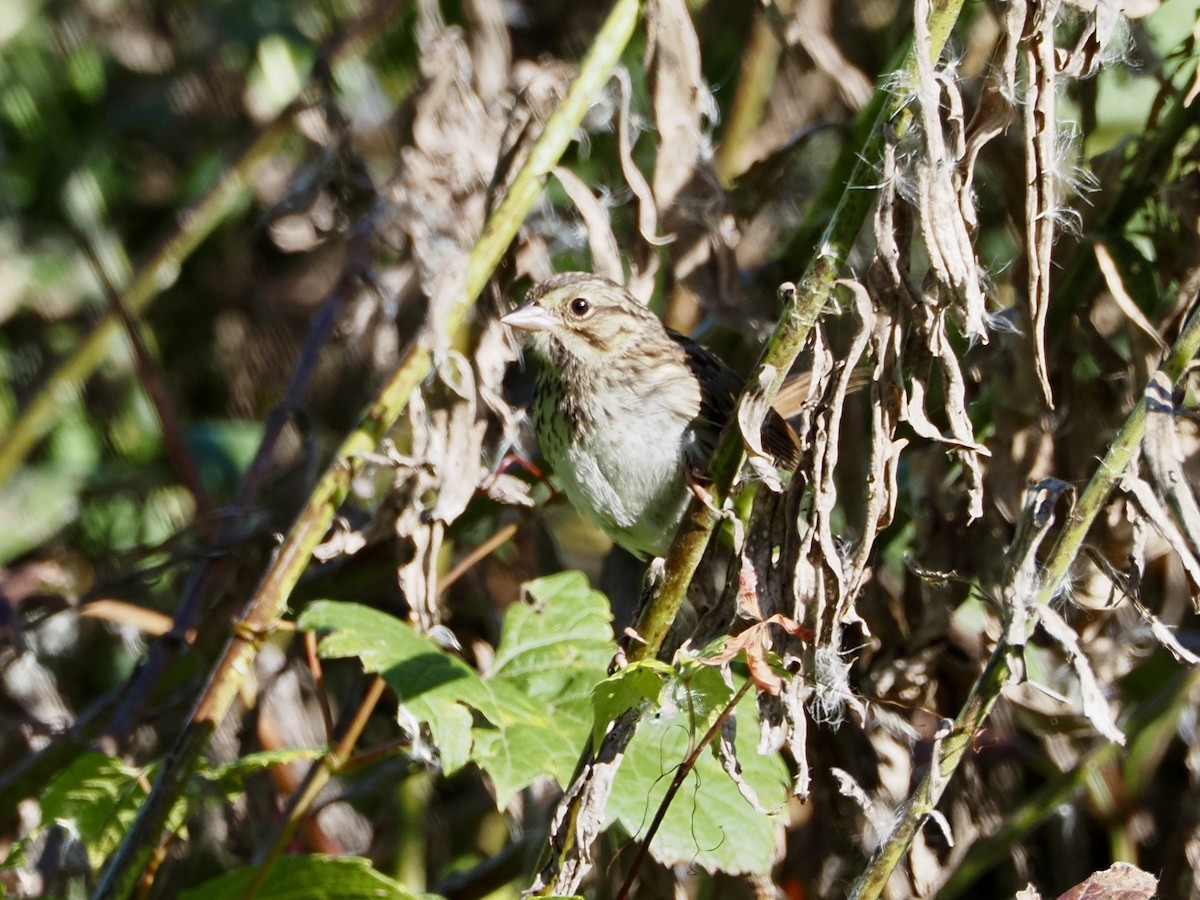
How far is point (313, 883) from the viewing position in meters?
1.88

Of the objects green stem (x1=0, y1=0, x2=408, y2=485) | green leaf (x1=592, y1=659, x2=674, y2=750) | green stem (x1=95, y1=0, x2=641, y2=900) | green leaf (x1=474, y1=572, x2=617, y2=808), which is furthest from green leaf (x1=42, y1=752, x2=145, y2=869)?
green stem (x1=0, y1=0, x2=408, y2=485)

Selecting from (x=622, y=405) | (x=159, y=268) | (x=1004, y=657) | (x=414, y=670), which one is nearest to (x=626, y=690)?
(x=1004, y=657)

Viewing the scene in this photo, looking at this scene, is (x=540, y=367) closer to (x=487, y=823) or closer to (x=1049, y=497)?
(x=487, y=823)

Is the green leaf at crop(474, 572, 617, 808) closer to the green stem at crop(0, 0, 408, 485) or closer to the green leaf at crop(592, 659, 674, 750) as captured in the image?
the green leaf at crop(592, 659, 674, 750)

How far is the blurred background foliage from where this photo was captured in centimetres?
231

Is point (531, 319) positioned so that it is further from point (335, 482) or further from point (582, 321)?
point (335, 482)

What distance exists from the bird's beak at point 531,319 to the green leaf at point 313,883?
0.93 metres

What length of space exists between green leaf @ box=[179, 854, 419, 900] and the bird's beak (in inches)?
36.5

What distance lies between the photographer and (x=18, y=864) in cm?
196

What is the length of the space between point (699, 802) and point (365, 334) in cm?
118

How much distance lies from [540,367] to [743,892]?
1.12m

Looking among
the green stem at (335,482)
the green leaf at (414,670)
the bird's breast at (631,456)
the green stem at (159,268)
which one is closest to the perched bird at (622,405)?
the bird's breast at (631,456)

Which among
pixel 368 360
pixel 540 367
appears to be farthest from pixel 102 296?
pixel 540 367

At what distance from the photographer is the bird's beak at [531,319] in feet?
7.91
